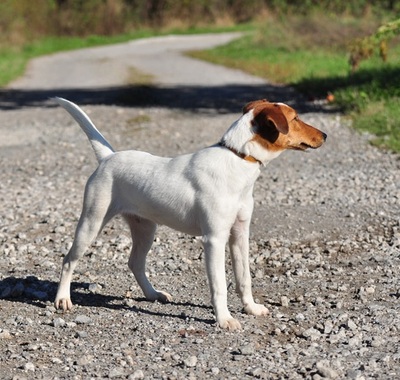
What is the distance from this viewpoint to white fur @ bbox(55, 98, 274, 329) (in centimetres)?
551

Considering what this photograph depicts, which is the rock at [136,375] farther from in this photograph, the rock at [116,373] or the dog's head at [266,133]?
the dog's head at [266,133]

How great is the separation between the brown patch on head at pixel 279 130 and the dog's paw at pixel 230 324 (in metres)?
1.02

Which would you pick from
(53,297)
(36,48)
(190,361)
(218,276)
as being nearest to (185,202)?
(218,276)

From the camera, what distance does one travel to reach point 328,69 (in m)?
21.8

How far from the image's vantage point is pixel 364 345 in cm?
522

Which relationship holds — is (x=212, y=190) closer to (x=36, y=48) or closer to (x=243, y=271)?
(x=243, y=271)

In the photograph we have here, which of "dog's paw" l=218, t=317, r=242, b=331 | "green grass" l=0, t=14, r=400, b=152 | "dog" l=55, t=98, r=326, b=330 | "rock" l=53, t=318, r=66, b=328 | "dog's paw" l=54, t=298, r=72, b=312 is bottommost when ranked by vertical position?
"green grass" l=0, t=14, r=400, b=152

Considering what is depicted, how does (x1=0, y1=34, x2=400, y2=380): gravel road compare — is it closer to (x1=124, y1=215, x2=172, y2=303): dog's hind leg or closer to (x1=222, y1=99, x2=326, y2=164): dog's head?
(x1=124, y1=215, x2=172, y2=303): dog's hind leg

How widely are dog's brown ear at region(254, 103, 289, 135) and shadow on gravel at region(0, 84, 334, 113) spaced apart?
1048cm

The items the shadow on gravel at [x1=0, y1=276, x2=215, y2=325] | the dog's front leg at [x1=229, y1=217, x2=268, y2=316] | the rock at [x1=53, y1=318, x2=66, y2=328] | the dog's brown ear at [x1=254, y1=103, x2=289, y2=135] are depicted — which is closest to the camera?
the dog's brown ear at [x1=254, y1=103, x2=289, y2=135]

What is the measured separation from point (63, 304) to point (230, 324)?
1166 millimetres

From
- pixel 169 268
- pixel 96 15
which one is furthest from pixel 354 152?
pixel 96 15

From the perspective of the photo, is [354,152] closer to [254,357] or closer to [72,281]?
[72,281]

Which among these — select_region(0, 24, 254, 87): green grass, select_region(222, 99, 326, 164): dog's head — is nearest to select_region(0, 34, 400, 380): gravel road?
select_region(222, 99, 326, 164): dog's head
